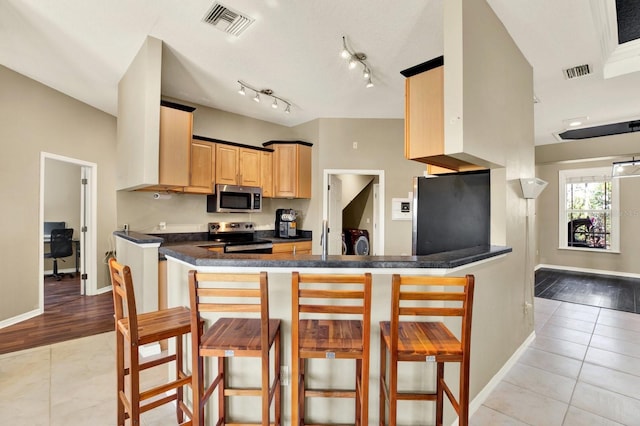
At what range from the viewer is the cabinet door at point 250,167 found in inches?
176

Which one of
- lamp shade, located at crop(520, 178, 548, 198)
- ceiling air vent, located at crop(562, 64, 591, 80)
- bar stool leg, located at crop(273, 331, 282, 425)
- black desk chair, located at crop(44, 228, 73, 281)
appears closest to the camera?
bar stool leg, located at crop(273, 331, 282, 425)

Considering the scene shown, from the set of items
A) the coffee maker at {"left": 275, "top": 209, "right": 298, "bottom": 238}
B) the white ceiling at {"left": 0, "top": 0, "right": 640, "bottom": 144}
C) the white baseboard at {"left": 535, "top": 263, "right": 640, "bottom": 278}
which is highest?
the white ceiling at {"left": 0, "top": 0, "right": 640, "bottom": 144}

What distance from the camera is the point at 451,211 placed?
293 centimetres

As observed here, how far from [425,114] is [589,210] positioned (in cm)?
659

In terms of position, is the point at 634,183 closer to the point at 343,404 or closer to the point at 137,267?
the point at 343,404

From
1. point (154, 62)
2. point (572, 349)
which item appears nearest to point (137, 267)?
point (154, 62)

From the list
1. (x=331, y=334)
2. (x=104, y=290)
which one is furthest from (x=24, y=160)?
(x=331, y=334)

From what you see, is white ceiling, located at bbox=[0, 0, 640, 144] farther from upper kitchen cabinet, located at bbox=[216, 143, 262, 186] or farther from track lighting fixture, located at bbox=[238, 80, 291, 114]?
upper kitchen cabinet, located at bbox=[216, 143, 262, 186]

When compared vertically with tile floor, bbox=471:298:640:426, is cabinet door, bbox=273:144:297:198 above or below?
above

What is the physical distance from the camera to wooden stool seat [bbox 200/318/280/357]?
1.38 meters

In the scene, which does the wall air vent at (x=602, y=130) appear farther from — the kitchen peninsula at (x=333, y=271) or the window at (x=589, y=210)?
the kitchen peninsula at (x=333, y=271)

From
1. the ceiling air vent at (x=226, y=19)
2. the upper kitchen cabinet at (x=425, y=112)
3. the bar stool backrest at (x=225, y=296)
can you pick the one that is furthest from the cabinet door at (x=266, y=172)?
the bar stool backrest at (x=225, y=296)

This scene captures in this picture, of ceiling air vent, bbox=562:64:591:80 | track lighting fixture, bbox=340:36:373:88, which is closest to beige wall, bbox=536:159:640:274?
ceiling air vent, bbox=562:64:591:80

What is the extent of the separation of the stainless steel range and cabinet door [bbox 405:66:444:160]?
2.63 meters
